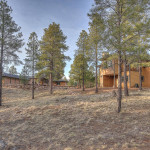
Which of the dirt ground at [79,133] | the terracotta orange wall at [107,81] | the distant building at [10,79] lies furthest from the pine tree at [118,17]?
the distant building at [10,79]

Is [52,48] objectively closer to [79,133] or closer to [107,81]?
[107,81]

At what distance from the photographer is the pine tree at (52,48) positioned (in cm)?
1850

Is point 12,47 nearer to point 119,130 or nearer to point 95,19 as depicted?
point 95,19

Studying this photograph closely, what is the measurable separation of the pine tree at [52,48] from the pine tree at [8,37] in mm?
5000

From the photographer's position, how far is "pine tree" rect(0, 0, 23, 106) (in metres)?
12.8

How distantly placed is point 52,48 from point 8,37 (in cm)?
636

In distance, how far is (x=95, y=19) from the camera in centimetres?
770

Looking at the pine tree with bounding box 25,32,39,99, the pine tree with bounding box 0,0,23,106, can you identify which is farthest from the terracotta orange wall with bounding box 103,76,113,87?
the pine tree with bounding box 0,0,23,106

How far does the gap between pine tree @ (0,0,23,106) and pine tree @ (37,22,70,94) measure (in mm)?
5000

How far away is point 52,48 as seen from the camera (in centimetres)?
1820

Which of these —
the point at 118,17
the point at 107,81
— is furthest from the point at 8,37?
the point at 107,81

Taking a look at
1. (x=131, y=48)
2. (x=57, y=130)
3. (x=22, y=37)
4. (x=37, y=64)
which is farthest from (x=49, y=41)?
(x=57, y=130)

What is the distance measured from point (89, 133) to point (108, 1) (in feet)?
25.2

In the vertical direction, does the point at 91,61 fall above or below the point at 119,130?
above
